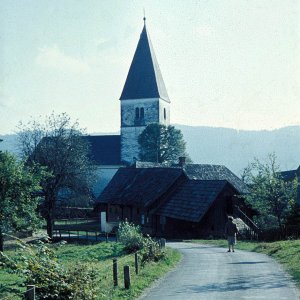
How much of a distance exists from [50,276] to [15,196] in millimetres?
22652

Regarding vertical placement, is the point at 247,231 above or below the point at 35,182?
below

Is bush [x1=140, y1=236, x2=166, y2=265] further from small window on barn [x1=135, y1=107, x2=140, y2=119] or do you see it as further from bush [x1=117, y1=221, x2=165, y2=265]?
small window on barn [x1=135, y1=107, x2=140, y2=119]

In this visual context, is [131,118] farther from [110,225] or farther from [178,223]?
[178,223]

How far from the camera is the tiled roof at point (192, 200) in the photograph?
119 ft

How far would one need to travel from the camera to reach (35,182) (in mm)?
32625

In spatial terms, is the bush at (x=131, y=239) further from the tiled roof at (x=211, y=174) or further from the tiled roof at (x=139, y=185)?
the tiled roof at (x=211, y=174)

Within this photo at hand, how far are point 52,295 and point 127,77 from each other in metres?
65.1

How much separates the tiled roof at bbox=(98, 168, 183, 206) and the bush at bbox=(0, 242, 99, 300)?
99.0ft

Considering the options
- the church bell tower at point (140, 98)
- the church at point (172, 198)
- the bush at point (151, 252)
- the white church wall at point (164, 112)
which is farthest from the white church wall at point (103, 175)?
the bush at point (151, 252)

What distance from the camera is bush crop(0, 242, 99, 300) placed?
10477mm

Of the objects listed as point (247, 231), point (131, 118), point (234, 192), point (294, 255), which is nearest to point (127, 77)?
point (131, 118)

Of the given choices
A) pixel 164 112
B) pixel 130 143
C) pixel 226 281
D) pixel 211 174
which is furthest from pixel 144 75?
pixel 226 281

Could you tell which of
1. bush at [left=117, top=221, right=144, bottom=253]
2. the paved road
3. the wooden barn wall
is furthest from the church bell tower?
the paved road

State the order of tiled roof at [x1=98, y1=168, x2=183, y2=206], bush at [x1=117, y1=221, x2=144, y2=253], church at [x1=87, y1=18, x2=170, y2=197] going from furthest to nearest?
1. church at [x1=87, y1=18, x2=170, y2=197]
2. tiled roof at [x1=98, y1=168, x2=183, y2=206]
3. bush at [x1=117, y1=221, x2=144, y2=253]
